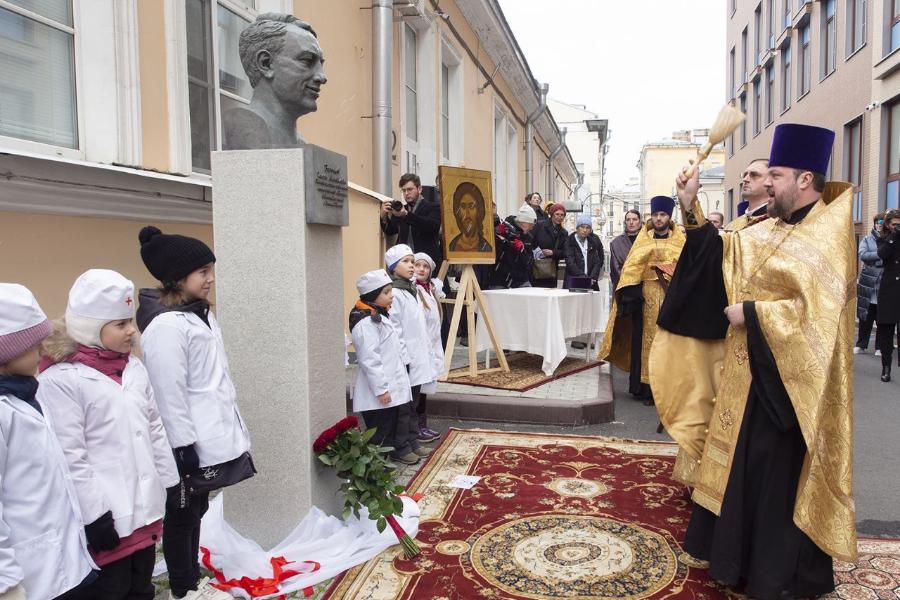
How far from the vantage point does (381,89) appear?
820cm

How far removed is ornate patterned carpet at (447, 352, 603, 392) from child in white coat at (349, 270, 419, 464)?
2.27 m

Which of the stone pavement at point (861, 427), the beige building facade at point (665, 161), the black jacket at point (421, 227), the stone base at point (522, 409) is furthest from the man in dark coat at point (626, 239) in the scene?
the beige building facade at point (665, 161)

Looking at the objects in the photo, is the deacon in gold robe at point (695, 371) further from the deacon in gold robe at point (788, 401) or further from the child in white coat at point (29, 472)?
the child in white coat at point (29, 472)

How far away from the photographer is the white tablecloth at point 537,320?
7.31m

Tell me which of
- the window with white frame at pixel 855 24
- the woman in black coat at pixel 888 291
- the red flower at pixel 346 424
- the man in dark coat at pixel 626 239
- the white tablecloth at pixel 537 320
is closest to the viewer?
the red flower at pixel 346 424

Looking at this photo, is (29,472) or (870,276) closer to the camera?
(29,472)

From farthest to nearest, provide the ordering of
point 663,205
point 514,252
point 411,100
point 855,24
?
point 855,24 < point 411,100 < point 514,252 < point 663,205

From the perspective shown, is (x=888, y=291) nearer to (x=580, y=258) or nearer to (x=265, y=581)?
(x=580, y=258)

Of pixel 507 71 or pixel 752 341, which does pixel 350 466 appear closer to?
pixel 752 341

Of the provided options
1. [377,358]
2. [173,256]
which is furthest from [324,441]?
[173,256]

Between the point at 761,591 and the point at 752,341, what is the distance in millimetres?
1024

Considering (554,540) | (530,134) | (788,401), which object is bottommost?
(554,540)

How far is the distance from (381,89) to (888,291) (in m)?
6.26

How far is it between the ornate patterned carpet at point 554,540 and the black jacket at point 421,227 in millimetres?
2629
